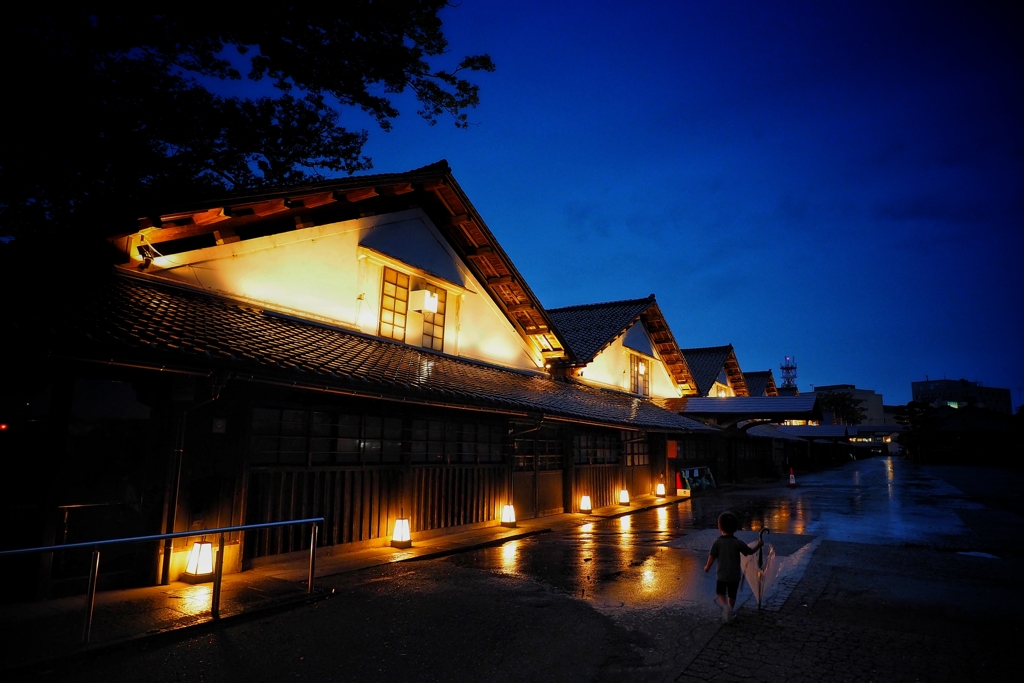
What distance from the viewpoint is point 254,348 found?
7539mm

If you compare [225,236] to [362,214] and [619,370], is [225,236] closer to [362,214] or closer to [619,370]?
[362,214]

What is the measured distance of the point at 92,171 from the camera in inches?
436

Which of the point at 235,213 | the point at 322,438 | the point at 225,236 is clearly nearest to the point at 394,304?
the point at 225,236

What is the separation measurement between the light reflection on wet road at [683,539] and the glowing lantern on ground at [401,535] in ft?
3.74

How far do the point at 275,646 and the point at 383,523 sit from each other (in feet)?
17.2

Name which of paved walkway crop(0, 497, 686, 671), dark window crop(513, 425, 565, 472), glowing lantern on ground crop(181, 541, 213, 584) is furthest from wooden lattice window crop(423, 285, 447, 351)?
glowing lantern on ground crop(181, 541, 213, 584)

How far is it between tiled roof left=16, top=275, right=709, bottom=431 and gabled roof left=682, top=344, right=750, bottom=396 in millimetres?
19660

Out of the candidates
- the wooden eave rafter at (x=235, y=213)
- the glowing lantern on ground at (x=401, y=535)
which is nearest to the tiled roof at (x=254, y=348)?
the wooden eave rafter at (x=235, y=213)

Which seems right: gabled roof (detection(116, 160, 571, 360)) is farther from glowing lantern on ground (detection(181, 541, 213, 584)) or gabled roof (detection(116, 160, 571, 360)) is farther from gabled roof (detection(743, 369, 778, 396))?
gabled roof (detection(743, 369, 778, 396))

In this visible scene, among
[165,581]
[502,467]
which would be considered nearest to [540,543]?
[502,467]

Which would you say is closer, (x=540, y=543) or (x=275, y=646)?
(x=275, y=646)

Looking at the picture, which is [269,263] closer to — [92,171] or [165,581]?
[92,171]

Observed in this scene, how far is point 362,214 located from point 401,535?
6.51 metres

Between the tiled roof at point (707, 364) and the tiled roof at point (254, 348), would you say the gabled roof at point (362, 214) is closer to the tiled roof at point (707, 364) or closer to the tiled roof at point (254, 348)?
the tiled roof at point (254, 348)
